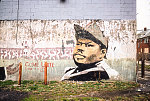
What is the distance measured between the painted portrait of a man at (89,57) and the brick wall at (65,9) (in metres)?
0.81

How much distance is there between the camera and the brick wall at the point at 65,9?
729 centimetres

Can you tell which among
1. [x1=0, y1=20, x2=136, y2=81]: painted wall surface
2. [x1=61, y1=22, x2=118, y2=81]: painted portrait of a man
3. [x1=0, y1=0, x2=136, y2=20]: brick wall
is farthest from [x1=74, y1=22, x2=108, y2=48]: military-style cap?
[x1=0, y1=0, x2=136, y2=20]: brick wall

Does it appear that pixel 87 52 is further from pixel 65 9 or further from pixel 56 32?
pixel 65 9

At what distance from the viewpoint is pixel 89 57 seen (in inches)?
283

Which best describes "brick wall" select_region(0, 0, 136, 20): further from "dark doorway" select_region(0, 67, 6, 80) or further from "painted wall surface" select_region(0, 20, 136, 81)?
"dark doorway" select_region(0, 67, 6, 80)

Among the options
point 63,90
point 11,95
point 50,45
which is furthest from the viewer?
point 50,45

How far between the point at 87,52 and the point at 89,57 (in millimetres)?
312

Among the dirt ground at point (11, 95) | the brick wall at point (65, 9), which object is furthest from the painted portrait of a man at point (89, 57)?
the dirt ground at point (11, 95)

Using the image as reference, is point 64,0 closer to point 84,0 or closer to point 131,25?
point 84,0

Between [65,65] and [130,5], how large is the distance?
516 centimetres

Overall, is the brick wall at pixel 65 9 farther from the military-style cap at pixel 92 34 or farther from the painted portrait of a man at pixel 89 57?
the painted portrait of a man at pixel 89 57

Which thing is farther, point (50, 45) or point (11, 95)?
point (50, 45)

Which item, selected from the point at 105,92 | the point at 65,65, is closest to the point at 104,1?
the point at 65,65

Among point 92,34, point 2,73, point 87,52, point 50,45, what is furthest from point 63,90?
point 2,73
